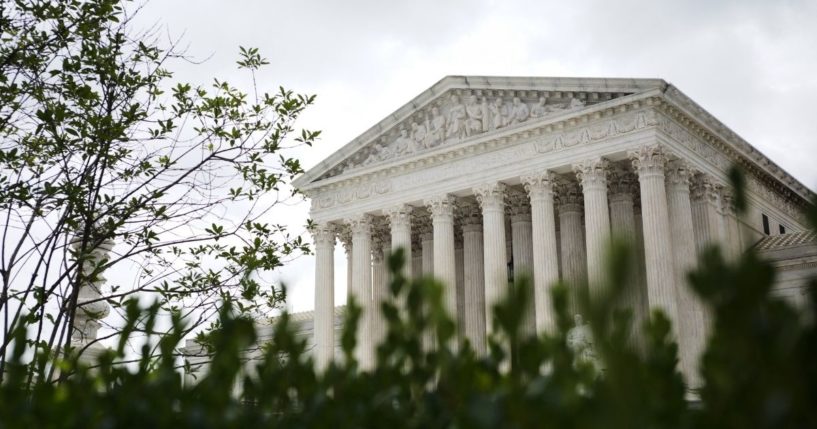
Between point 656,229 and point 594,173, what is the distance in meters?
3.04

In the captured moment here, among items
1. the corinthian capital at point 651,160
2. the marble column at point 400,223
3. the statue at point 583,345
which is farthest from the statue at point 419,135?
the statue at point 583,345

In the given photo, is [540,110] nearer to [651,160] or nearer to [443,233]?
[651,160]

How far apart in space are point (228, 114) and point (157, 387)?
8.50m

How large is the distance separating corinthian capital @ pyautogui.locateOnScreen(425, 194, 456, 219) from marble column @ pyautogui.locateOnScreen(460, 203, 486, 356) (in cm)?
192

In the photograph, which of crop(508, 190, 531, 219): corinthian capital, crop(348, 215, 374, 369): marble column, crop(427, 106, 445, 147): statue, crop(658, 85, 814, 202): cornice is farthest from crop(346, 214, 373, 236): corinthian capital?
crop(658, 85, 814, 202): cornice

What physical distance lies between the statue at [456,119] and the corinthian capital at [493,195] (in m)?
2.55

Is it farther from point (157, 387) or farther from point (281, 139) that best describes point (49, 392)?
point (281, 139)

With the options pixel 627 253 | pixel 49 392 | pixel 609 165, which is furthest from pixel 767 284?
pixel 609 165

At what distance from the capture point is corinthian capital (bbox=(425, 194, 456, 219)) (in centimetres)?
3253

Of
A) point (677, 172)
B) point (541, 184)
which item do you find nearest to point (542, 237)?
point (541, 184)

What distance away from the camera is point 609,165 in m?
29.2

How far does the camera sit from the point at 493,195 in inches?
1227

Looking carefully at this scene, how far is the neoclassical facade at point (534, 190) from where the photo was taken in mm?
27797

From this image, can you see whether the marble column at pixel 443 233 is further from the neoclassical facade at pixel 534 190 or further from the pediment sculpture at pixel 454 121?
the pediment sculpture at pixel 454 121
